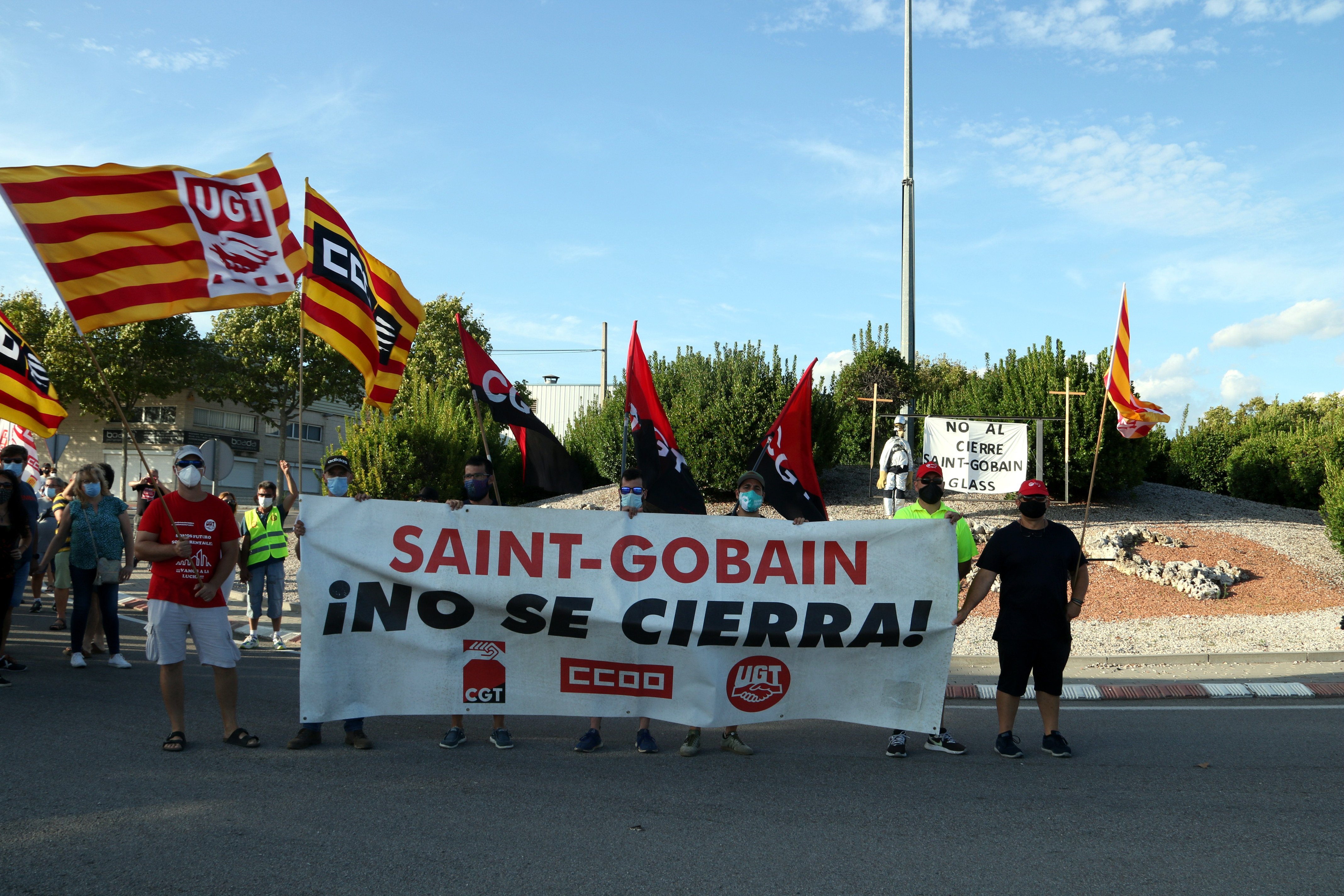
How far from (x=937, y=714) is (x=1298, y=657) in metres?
6.28

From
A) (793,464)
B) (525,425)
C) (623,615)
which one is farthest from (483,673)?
(793,464)

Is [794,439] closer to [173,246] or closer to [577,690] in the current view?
[577,690]

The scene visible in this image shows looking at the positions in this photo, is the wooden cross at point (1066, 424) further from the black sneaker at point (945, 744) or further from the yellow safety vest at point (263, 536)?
the yellow safety vest at point (263, 536)

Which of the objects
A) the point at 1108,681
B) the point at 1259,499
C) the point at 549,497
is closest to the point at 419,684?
the point at 1108,681

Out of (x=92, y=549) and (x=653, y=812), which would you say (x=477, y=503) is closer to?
(x=653, y=812)

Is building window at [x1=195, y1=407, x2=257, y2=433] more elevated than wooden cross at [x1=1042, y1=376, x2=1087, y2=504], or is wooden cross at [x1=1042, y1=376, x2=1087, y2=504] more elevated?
building window at [x1=195, y1=407, x2=257, y2=433]

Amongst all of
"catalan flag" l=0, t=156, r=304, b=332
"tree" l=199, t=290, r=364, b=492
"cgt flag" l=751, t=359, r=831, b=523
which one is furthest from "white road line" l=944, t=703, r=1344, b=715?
"tree" l=199, t=290, r=364, b=492

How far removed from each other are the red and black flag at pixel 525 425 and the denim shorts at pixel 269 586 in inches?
172

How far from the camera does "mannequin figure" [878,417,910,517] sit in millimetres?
16734

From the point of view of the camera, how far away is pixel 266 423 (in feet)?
188

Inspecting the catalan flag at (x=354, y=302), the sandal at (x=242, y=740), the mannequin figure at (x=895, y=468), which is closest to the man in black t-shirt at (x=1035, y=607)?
the sandal at (x=242, y=740)

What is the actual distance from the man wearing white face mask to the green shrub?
31.1 feet

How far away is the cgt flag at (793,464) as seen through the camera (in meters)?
6.98

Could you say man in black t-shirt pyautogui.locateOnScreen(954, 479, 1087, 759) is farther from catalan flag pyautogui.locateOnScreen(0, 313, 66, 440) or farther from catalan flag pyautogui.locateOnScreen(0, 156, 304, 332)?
catalan flag pyautogui.locateOnScreen(0, 313, 66, 440)
